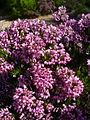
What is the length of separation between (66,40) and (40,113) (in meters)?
1.37

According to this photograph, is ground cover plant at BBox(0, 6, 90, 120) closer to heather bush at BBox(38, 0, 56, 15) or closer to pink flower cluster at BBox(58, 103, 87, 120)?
pink flower cluster at BBox(58, 103, 87, 120)

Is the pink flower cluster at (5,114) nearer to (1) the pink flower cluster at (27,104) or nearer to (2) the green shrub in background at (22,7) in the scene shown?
(1) the pink flower cluster at (27,104)

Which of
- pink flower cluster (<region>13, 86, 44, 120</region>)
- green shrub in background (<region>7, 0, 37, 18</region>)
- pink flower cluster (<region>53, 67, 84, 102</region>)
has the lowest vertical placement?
pink flower cluster (<region>13, 86, 44, 120</region>)

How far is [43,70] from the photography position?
522 cm

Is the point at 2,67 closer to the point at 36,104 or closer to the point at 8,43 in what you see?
the point at 8,43

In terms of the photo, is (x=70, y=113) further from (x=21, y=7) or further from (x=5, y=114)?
(x=21, y=7)

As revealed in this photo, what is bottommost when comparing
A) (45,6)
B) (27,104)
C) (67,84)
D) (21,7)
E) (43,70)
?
(27,104)

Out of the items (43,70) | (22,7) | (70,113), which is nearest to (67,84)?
(43,70)

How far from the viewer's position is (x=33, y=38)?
553 centimetres

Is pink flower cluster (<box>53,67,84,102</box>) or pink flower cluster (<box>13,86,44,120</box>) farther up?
pink flower cluster (<box>53,67,84,102</box>)

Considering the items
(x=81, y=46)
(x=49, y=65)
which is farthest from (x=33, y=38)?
(x=81, y=46)

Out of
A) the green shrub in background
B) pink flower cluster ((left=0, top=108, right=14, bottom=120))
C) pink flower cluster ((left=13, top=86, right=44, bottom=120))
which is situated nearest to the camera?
pink flower cluster ((left=13, top=86, right=44, bottom=120))

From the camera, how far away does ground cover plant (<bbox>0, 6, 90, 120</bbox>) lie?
520 cm

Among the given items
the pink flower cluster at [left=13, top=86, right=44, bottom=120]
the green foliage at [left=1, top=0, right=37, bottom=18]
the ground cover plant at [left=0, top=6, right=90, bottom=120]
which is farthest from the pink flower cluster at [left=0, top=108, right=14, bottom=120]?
the green foliage at [left=1, top=0, right=37, bottom=18]
